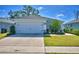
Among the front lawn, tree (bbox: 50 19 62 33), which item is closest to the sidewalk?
the front lawn

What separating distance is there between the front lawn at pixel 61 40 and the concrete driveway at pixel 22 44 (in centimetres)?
16

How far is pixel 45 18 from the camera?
732cm

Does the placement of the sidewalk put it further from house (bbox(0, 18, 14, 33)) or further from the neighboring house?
house (bbox(0, 18, 14, 33))

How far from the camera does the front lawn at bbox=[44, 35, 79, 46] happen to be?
7288 millimetres

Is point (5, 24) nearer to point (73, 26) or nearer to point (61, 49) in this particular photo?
point (61, 49)

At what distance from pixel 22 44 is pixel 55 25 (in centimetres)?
98

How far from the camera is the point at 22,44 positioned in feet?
23.9

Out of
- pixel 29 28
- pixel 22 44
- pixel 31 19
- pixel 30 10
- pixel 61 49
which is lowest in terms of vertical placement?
pixel 61 49

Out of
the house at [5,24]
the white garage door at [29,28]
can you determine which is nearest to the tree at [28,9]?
the white garage door at [29,28]

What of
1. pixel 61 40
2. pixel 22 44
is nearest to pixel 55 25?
pixel 61 40

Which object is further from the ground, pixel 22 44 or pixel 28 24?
pixel 28 24

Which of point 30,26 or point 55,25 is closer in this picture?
point 55,25

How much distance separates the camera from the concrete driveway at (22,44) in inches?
286
